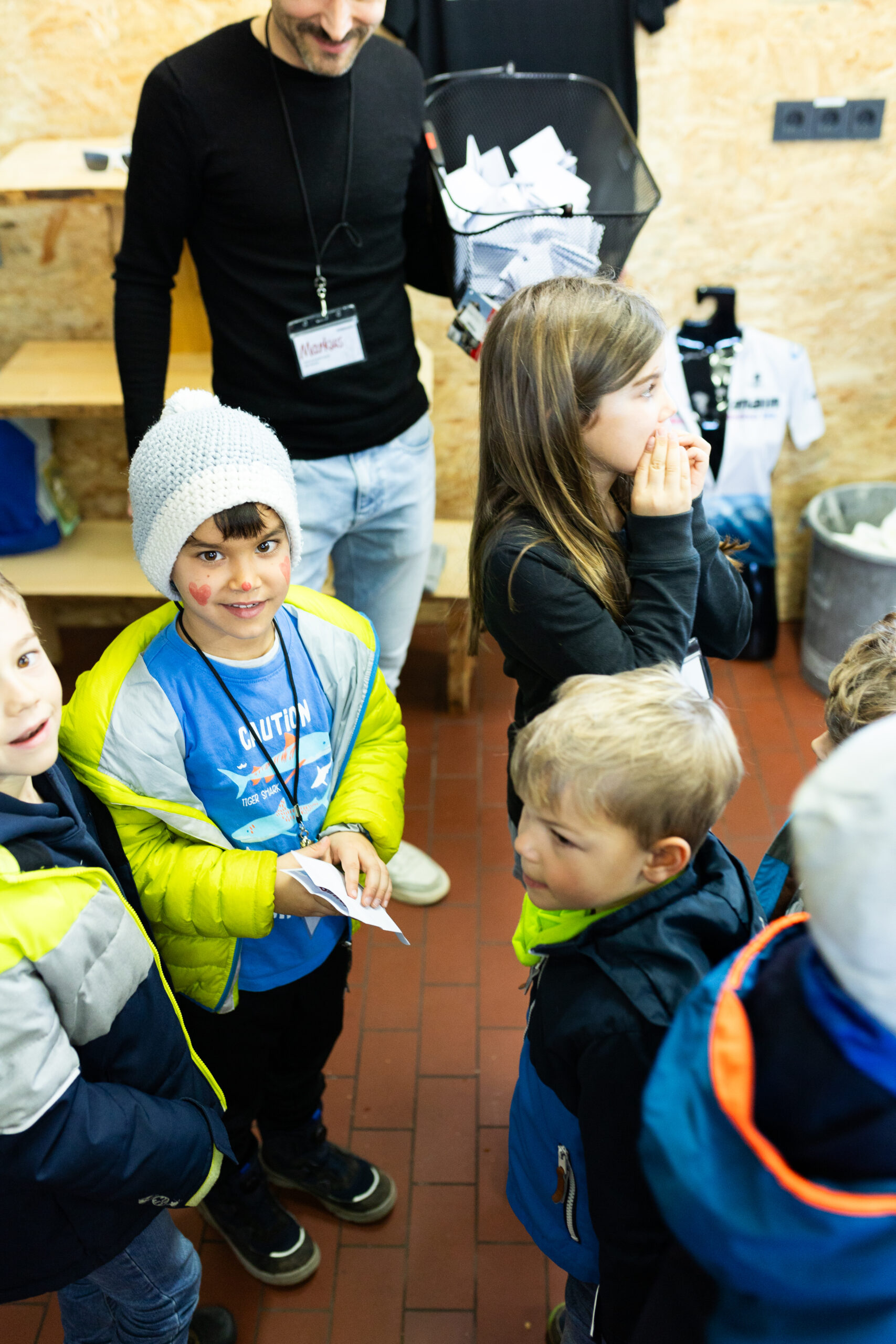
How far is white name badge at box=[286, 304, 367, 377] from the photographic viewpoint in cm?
221

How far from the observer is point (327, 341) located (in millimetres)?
2240

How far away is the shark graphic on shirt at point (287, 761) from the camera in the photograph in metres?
1.53

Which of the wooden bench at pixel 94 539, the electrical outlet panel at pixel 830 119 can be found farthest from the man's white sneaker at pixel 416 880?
the electrical outlet panel at pixel 830 119

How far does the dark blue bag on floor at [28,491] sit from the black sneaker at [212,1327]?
2.39 meters

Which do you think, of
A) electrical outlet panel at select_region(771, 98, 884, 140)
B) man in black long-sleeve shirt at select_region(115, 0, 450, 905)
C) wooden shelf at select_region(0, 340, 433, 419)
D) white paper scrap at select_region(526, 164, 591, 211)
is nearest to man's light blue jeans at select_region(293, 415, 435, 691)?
man in black long-sleeve shirt at select_region(115, 0, 450, 905)

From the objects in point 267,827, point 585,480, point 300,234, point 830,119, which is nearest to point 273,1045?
point 267,827

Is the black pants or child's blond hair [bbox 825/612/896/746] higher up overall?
child's blond hair [bbox 825/612/896/746]

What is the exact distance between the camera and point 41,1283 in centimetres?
126

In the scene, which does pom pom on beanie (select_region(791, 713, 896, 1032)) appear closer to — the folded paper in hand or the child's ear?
the child's ear

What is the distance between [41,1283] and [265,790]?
71cm

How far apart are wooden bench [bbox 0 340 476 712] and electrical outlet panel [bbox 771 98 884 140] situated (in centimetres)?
133

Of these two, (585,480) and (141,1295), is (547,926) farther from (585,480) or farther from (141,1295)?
(141,1295)

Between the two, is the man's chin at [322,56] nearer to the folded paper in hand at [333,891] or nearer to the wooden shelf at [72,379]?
the wooden shelf at [72,379]

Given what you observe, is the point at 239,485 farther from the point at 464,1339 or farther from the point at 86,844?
the point at 464,1339
